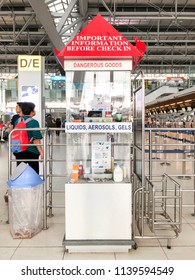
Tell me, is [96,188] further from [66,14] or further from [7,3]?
[7,3]

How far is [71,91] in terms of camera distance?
11.7ft

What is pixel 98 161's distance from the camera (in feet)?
11.8

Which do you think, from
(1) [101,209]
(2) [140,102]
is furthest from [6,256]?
(2) [140,102]

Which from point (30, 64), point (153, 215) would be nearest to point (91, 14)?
point (30, 64)

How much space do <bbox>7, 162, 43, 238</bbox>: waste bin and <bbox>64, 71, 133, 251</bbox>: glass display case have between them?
0.49 meters

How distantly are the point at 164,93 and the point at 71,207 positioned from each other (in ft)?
90.8

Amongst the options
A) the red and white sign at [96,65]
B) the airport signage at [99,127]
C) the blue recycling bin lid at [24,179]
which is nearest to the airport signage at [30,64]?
the blue recycling bin lid at [24,179]

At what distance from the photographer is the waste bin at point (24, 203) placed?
3.71 metres

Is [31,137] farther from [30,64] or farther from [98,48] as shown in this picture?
[30,64]

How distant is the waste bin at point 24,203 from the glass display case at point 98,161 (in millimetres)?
495

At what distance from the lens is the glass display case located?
335 centimetres

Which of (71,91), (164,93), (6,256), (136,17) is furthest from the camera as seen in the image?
(164,93)

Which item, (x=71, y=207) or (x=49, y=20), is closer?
(x=71, y=207)

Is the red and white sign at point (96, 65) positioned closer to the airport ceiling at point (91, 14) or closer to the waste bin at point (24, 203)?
the waste bin at point (24, 203)
